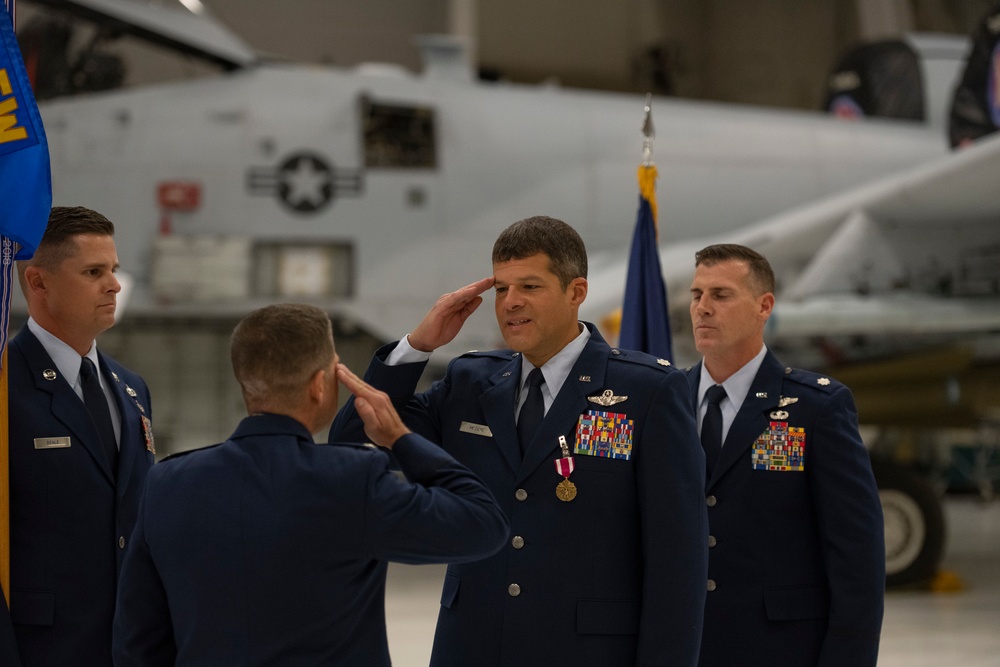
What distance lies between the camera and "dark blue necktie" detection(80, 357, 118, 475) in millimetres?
2521

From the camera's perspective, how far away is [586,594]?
2172 millimetres

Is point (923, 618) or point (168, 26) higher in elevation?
point (168, 26)

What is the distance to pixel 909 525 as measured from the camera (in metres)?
7.08

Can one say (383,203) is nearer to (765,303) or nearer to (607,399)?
(765,303)

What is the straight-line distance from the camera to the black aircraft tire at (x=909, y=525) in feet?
23.1

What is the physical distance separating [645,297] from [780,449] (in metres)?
1.35

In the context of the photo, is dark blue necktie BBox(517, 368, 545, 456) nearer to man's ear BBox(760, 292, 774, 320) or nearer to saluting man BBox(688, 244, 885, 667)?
saluting man BBox(688, 244, 885, 667)

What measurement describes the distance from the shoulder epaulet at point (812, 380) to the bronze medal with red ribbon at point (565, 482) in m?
0.89

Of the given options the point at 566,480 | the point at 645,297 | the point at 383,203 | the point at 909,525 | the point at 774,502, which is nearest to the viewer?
the point at 566,480

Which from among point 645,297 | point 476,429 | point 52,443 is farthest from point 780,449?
point 52,443

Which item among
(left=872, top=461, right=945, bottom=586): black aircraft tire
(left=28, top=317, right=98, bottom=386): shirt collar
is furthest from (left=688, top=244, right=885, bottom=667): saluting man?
(left=872, top=461, right=945, bottom=586): black aircraft tire

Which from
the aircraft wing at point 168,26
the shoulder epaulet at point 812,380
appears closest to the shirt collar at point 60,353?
the shoulder epaulet at point 812,380

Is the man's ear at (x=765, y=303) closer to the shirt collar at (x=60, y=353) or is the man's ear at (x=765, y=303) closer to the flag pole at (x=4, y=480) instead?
the shirt collar at (x=60, y=353)

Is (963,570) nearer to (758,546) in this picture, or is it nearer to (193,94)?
(758,546)
